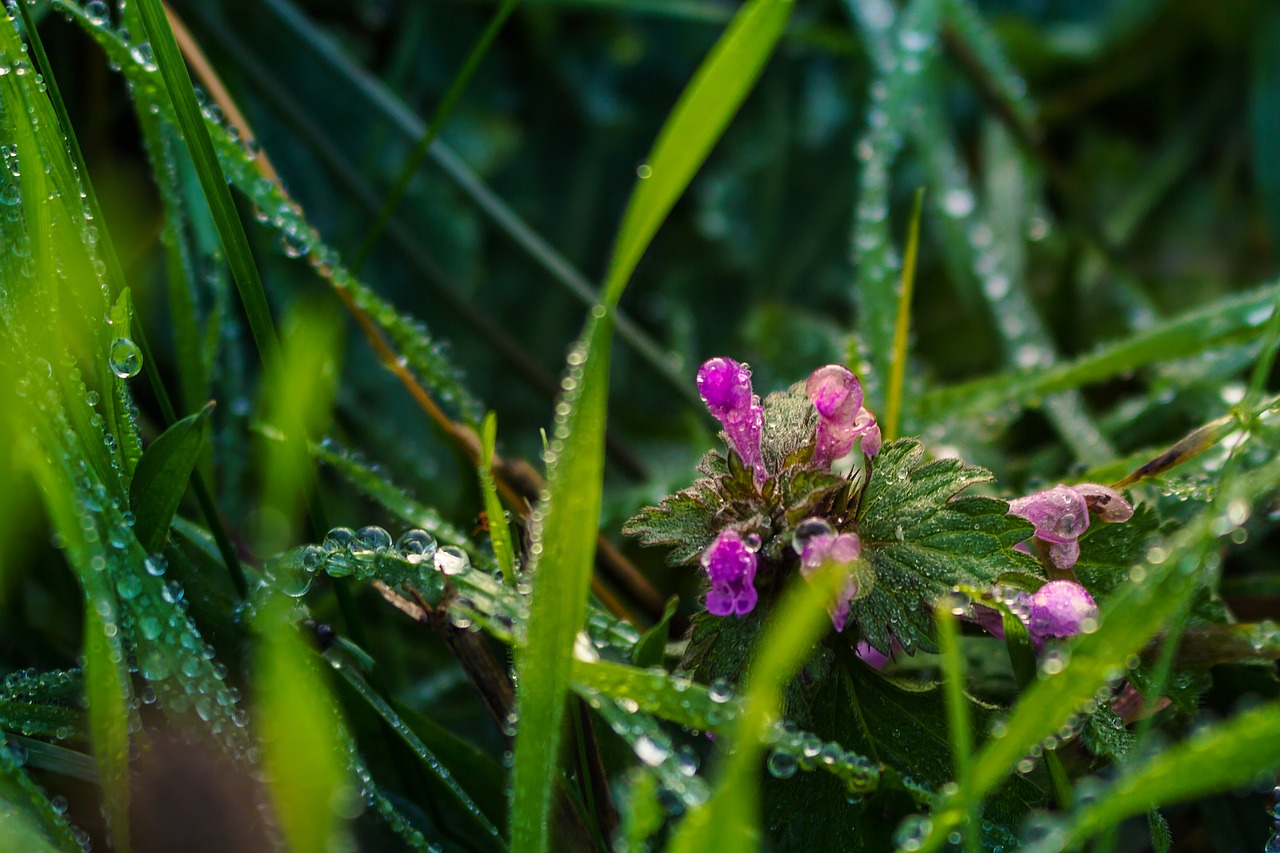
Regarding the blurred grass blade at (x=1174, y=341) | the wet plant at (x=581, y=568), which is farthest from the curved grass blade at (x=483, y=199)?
the blurred grass blade at (x=1174, y=341)

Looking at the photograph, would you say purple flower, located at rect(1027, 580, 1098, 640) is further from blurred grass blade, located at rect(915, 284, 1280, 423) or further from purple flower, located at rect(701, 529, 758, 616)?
blurred grass blade, located at rect(915, 284, 1280, 423)

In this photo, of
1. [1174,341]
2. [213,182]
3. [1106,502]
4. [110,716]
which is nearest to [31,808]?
[110,716]

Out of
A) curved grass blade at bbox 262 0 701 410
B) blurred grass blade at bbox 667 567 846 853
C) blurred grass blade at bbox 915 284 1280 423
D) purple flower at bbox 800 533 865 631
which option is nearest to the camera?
blurred grass blade at bbox 667 567 846 853

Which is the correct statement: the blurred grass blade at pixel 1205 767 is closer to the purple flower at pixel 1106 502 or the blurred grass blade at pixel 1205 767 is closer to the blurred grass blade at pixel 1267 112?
the purple flower at pixel 1106 502

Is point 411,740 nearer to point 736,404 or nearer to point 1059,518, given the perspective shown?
point 736,404

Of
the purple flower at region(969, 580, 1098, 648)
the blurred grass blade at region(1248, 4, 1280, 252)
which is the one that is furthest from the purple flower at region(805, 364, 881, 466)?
the blurred grass blade at region(1248, 4, 1280, 252)

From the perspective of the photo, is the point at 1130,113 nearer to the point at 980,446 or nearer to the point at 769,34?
the point at 980,446
